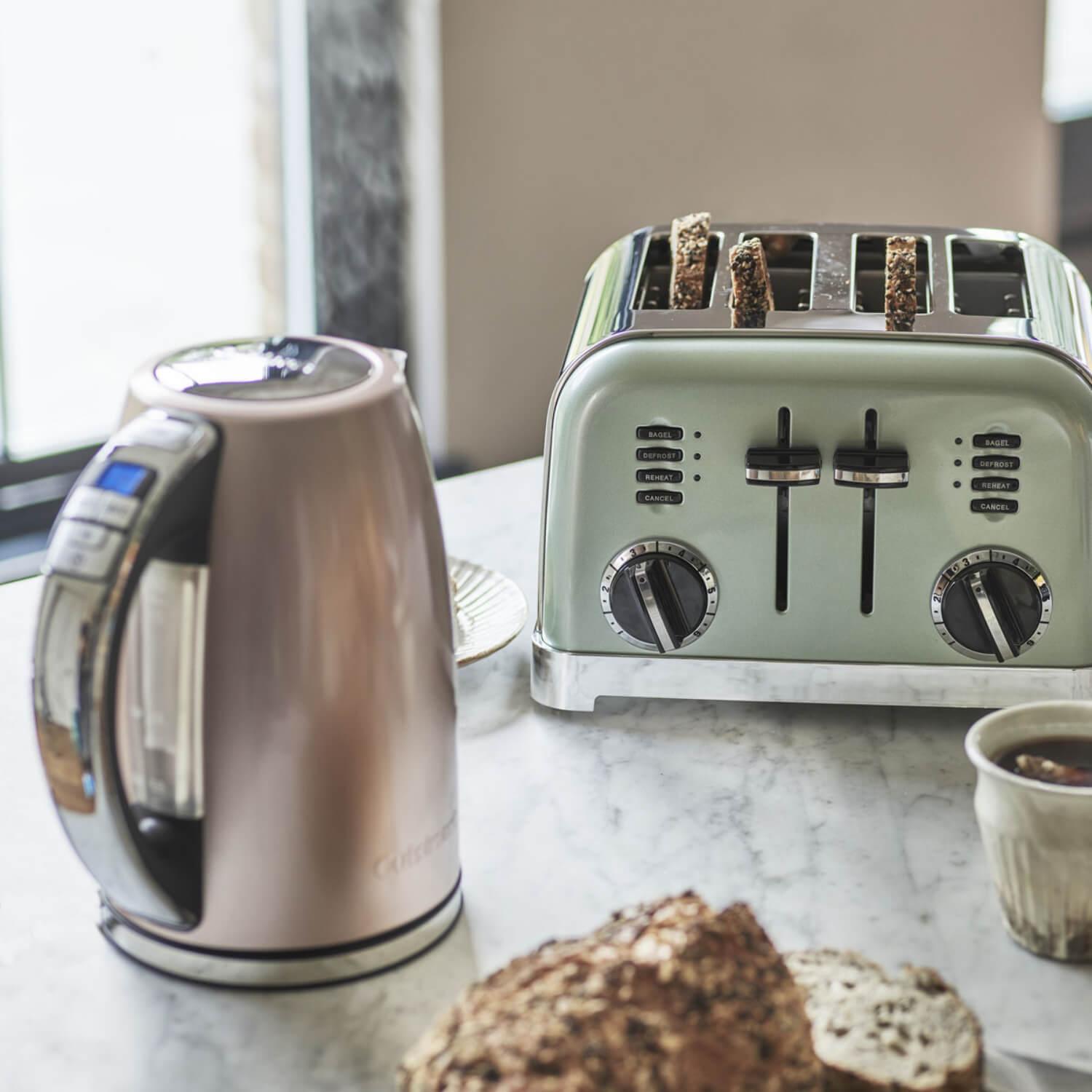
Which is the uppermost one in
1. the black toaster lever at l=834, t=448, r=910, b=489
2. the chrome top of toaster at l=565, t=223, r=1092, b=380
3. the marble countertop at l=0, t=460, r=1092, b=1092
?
the chrome top of toaster at l=565, t=223, r=1092, b=380

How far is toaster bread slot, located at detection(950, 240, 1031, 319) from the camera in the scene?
0.91 m

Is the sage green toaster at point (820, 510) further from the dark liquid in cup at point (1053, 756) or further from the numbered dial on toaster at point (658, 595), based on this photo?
the dark liquid in cup at point (1053, 756)

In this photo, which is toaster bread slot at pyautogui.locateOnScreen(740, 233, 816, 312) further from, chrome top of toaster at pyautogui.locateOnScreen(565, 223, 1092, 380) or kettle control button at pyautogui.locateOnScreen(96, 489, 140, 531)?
kettle control button at pyautogui.locateOnScreen(96, 489, 140, 531)

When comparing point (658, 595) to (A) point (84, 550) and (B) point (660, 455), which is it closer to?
(B) point (660, 455)

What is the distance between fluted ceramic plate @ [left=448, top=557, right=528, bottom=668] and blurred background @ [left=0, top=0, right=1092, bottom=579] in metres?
1.23

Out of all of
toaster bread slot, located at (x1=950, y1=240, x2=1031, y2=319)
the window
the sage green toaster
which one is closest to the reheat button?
the sage green toaster

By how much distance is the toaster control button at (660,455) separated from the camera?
80 centimetres

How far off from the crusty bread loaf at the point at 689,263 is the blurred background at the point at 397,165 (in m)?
1.28

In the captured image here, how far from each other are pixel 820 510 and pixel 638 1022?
1.30 ft

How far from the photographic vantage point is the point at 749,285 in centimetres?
82

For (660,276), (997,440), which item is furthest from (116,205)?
(997,440)

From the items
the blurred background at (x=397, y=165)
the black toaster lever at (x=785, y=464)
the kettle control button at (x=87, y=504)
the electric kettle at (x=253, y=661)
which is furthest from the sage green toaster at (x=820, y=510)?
the blurred background at (x=397, y=165)

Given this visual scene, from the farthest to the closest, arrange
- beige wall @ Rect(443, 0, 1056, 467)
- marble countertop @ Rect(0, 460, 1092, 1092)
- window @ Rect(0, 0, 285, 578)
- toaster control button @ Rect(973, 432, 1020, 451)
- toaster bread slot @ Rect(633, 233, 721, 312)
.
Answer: beige wall @ Rect(443, 0, 1056, 467) < window @ Rect(0, 0, 285, 578) < toaster bread slot @ Rect(633, 233, 721, 312) < toaster control button @ Rect(973, 432, 1020, 451) < marble countertop @ Rect(0, 460, 1092, 1092)

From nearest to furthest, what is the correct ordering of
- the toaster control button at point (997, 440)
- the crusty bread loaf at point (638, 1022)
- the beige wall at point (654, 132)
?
the crusty bread loaf at point (638, 1022) < the toaster control button at point (997, 440) < the beige wall at point (654, 132)
